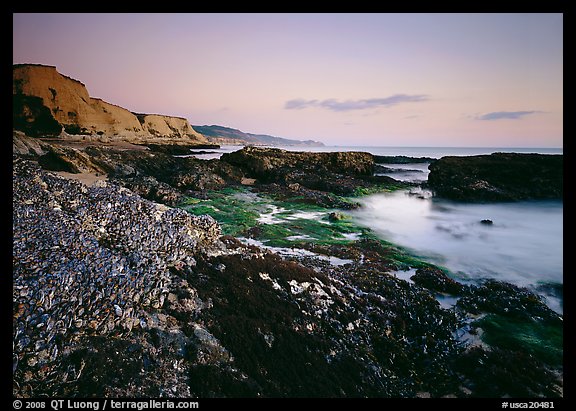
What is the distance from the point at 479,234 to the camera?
1384 centimetres

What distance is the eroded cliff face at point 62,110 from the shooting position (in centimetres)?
2807

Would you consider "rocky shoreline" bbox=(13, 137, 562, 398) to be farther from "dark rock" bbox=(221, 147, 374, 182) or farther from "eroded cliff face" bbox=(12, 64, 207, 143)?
"eroded cliff face" bbox=(12, 64, 207, 143)

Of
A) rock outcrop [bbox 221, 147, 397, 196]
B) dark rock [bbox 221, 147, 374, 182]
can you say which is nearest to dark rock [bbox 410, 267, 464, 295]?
rock outcrop [bbox 221, 147, 397, 196]

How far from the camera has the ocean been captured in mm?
9641

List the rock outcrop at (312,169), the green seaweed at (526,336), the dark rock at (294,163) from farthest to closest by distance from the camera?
the dark rock at (294,163) < the rock outcrop at (312,169) < the green seaweed at (526,336)

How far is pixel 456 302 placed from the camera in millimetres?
7570

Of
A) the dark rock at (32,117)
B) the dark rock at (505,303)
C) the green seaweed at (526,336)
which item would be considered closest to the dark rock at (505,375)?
the green seaweed at (526,336)

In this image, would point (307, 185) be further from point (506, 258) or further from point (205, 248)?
point (205, 248)

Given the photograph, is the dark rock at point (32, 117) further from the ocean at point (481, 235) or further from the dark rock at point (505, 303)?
the dark rock at point (505, 303)

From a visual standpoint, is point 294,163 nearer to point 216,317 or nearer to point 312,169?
Result: point 312,169

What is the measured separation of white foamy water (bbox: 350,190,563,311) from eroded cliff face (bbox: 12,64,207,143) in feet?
97.9

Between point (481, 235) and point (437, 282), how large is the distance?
7.30 m
